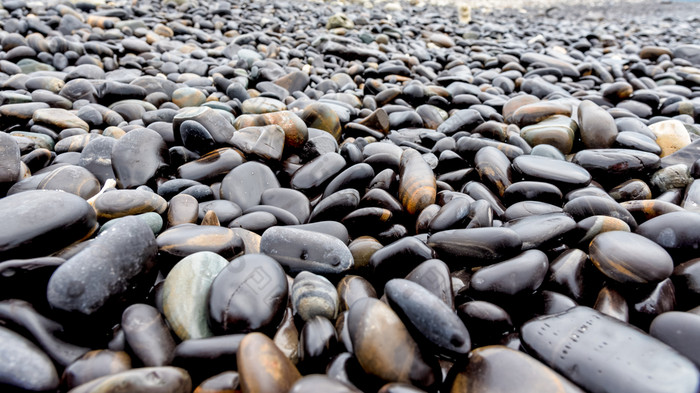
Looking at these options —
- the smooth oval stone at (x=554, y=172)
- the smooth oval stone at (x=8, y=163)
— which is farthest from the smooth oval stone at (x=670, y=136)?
the smooth oval stone at (x=8, y=163)

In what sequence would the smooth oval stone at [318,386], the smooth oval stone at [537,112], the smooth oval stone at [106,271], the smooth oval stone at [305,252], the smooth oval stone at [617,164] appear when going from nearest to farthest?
the smooth oval stone at [318,386], the smooth oval stone at [106,271], the smooth oval stone at [305,252], the smooth oval stone at [617,164], the smooth oval stone at [537,112]

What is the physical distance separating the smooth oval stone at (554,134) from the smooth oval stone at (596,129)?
0.07 metres

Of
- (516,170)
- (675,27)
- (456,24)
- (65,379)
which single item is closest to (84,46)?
(65,379)

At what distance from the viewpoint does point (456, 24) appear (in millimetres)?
7477

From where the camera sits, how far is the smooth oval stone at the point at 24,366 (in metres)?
1.02

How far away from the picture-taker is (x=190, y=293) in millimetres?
1317

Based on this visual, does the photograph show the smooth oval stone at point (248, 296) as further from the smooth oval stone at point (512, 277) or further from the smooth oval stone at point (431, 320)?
the smooth oval stone at point (512, 277)

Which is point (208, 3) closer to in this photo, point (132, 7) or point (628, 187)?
point (132, 7)

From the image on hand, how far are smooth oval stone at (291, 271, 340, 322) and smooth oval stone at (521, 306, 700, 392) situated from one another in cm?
63

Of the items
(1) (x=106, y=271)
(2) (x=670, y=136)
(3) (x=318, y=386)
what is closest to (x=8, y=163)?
(1) (x=106, y=271)

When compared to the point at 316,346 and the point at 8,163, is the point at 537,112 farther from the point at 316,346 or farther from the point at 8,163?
the point at 8,163

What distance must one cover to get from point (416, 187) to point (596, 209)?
80cm

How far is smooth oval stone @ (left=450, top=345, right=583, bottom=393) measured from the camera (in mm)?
1037

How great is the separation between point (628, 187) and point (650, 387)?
1.30 meters
